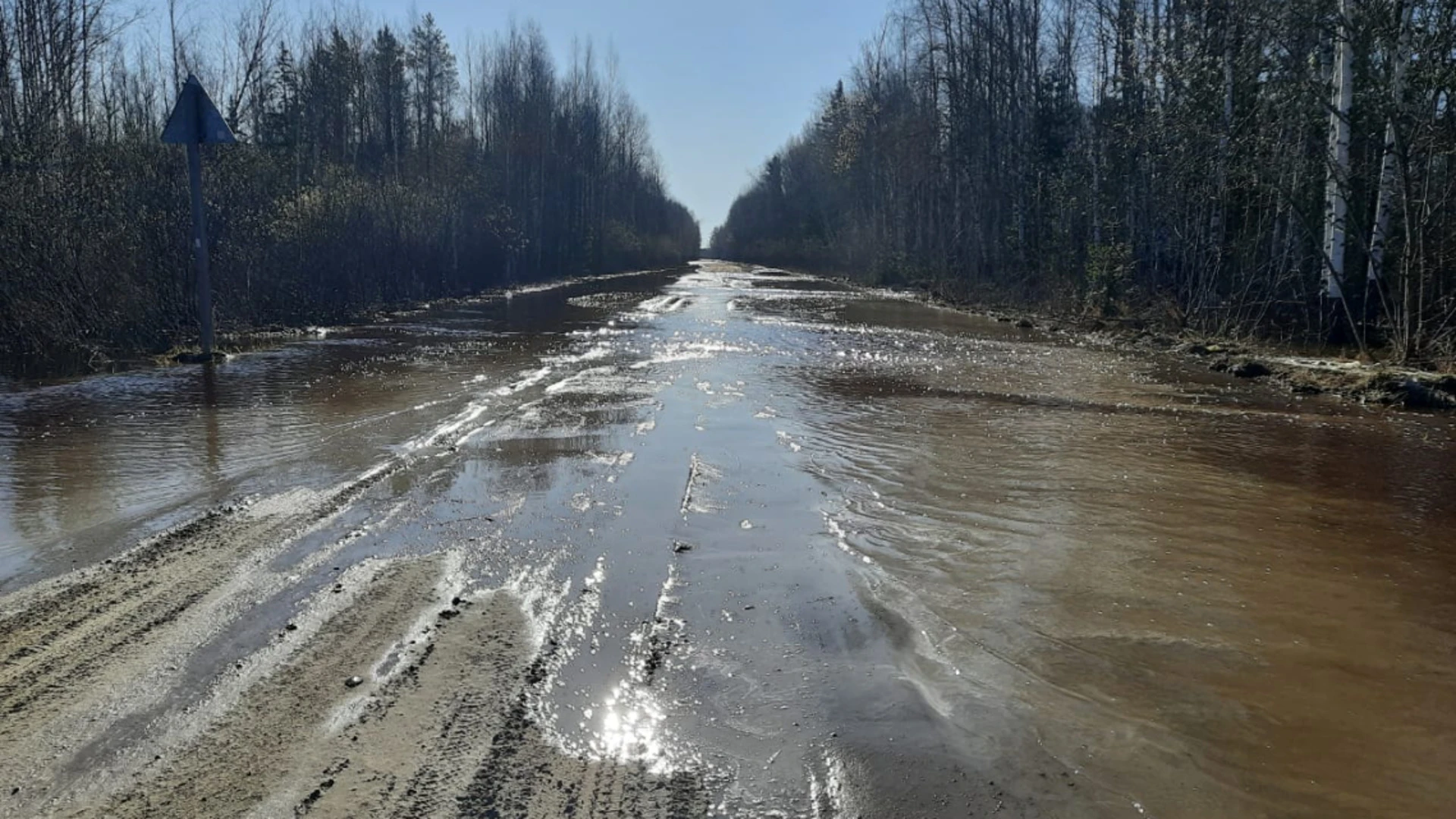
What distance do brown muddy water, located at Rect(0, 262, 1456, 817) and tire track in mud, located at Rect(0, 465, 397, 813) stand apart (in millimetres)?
20

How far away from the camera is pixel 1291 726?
3293mm

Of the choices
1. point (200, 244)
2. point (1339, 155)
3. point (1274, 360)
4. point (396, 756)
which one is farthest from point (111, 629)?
point (1339, 155)

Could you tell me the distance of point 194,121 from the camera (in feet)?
39.2

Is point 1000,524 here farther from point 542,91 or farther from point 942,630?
point 542,91

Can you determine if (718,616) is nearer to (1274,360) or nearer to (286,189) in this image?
(1274,360)

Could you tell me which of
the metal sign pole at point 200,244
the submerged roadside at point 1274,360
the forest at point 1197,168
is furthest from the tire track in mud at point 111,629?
the forest at point 1197,168

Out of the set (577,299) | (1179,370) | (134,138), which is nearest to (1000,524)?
(1179,370)

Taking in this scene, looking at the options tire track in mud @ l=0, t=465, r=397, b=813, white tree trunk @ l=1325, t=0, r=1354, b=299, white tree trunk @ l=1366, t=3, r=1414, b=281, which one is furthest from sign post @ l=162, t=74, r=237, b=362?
white tree trunk @ l=1366, t=3, r=1414, b=281

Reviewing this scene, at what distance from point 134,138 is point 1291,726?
20538mm

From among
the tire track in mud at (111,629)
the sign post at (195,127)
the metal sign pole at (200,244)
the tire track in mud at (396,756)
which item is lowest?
the tire track in mud at (396,756)

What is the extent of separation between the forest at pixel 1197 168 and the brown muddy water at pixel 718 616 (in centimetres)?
623

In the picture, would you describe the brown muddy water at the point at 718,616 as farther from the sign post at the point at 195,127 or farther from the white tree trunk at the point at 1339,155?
the white tree trunk at the point at 1339,155

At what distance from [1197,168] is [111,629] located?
798 inches

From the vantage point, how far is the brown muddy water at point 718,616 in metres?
2.89
